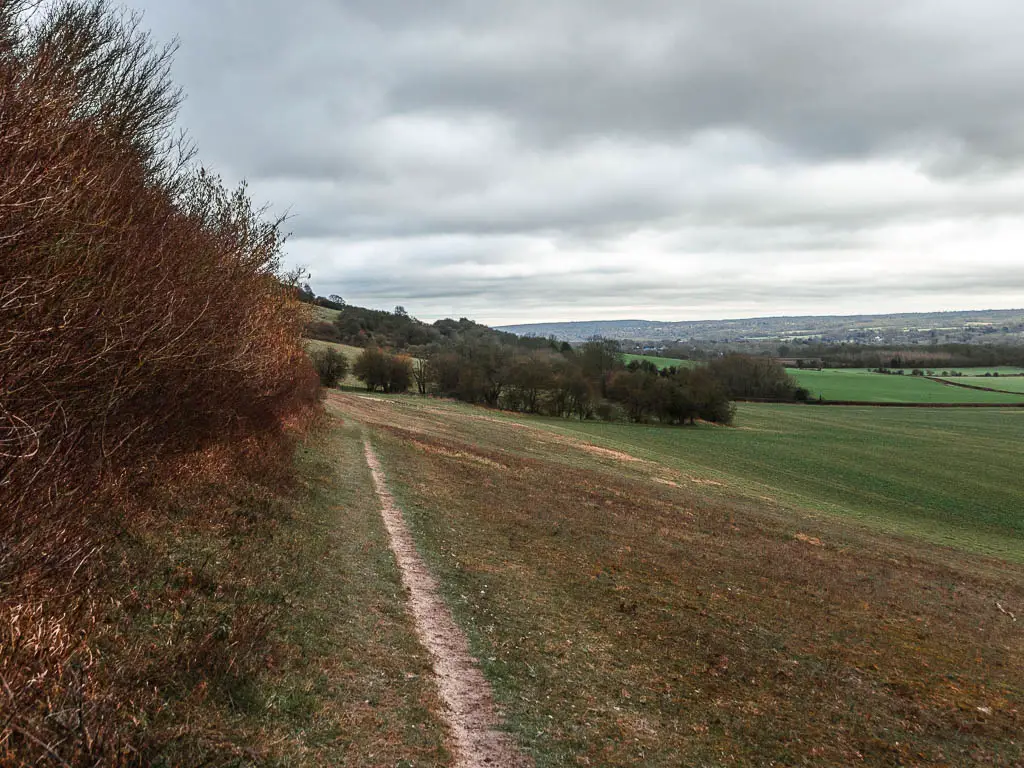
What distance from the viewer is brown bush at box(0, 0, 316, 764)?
5.07m

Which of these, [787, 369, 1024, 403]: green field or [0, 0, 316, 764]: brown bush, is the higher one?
[0, 0, 316, 764]: brown bush

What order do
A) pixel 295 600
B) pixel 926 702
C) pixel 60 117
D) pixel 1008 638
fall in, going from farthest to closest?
pixel 1008 638
pixel 926 702
pixel 295 600
pixel 60 117

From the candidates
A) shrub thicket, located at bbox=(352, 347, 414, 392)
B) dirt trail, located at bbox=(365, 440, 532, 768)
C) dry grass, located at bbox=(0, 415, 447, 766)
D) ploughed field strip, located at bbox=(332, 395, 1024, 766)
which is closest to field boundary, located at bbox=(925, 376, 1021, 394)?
shrub thicket, located at bbox=(352, 347, 414, 392)

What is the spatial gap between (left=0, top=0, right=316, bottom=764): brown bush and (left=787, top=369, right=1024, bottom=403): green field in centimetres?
11825

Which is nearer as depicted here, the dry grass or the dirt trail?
the dry grass

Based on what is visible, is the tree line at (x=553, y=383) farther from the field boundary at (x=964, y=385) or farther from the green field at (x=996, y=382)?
the green field at (x=996, y=382)

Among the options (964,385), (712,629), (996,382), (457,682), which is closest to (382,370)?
(712,629)

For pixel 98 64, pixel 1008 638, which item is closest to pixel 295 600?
pixel 98 64

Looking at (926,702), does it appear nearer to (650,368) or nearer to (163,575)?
(163,575)

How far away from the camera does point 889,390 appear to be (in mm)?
118125

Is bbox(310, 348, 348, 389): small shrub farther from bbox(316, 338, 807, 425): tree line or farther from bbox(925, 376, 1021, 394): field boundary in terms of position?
bbox(925, 376, 1021, 394): field boundary

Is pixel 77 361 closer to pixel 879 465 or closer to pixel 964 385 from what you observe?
pixel 879 465

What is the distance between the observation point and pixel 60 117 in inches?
277

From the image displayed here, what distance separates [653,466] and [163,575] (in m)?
33.8
